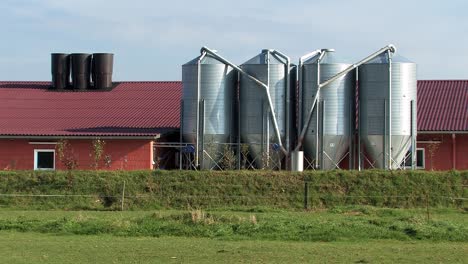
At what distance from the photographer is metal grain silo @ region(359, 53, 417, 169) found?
1403 inches

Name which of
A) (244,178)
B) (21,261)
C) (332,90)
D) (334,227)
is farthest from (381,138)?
(21,261)

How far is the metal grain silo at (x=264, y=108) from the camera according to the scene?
3638cm

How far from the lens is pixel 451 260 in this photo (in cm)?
1766

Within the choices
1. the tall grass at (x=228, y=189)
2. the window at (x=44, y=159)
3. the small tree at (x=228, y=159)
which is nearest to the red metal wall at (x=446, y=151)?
the tall grass at (x=228, y=189)

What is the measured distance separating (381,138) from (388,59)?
3.25 meters

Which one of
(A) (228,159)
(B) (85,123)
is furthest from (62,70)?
(A) (228,159)

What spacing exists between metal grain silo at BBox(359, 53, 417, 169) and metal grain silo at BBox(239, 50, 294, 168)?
3242 mm

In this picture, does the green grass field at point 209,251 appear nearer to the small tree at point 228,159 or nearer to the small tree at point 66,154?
the small tree at point 66,154

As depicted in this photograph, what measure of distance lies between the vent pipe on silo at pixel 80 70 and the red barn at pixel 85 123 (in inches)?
20.5

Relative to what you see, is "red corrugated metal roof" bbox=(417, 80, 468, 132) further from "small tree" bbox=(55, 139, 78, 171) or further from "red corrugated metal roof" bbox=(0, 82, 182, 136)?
"small tree" bbox=(55, 139, 78, 171)

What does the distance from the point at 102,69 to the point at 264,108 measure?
12.2 meters

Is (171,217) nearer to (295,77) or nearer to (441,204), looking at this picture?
(441,204)

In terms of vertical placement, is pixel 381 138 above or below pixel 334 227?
above

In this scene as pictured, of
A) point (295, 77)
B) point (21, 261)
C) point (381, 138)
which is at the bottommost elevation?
point (21, 261)
